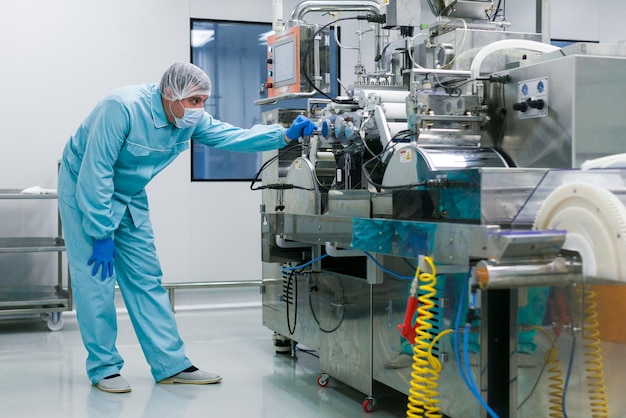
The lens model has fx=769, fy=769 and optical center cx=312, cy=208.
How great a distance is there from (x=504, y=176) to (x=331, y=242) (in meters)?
0.90

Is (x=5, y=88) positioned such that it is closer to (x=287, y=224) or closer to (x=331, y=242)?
(x=287, y=224)

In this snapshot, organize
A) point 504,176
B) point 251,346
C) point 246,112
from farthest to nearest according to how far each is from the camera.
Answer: point 246,112
point 251,346
point 504,176

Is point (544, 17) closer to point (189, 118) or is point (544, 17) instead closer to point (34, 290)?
point (189, 118)

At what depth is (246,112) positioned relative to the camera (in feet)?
18.4

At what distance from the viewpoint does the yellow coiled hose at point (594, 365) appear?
1814mm

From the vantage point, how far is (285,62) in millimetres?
3697

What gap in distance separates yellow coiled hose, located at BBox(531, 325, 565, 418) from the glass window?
3771 millimetres

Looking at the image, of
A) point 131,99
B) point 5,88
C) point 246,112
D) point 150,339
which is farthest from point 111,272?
point 246,112

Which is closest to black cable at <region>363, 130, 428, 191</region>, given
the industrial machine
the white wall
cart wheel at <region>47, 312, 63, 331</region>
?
the industrial machine

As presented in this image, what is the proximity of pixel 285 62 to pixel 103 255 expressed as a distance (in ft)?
4.24

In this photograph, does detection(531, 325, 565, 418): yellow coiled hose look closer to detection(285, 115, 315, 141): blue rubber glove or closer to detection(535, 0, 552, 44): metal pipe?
detection(285, 115, 315, 141): blue rubber glove

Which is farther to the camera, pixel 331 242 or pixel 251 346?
pixel 251 346

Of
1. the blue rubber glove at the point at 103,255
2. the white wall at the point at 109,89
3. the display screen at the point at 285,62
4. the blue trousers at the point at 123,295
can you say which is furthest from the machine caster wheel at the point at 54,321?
the display screen at the point at 285,62

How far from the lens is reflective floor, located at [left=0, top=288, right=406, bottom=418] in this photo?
2857 millimetres
